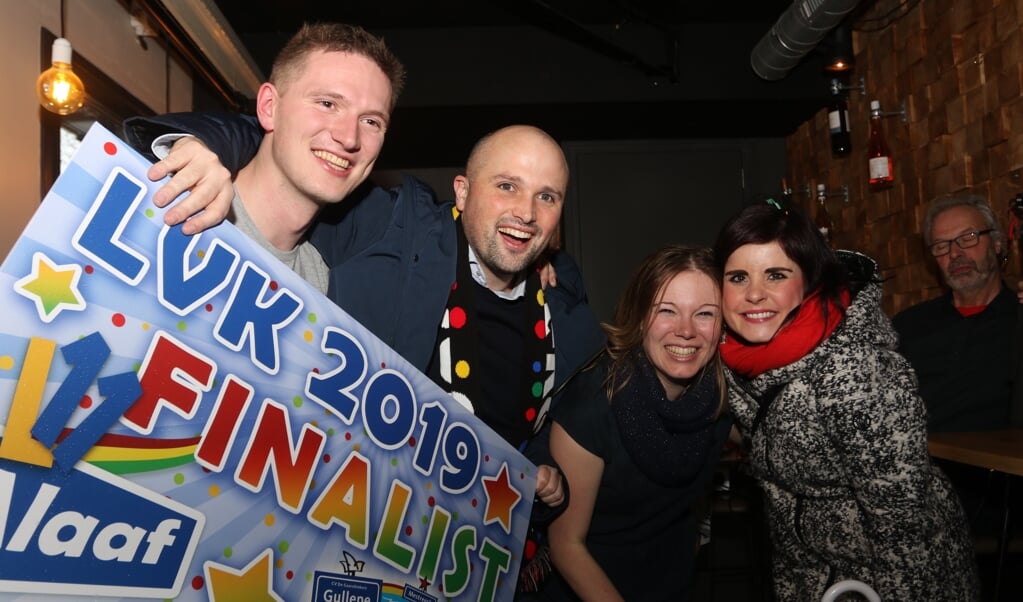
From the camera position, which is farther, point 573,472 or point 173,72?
point 173,72

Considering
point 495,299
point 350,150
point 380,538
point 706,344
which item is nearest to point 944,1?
point 706,344

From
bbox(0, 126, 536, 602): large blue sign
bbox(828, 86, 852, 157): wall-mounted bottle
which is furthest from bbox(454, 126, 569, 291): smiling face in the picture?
bbox(828, 86, 852, 157): wall-mounted bottle

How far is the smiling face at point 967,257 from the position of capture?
10.2 ft

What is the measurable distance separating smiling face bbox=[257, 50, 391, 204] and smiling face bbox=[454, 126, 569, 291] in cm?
34

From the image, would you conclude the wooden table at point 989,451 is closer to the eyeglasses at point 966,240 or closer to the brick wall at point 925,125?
the eyeglasses at point 966,240

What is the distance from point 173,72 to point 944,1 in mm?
4148

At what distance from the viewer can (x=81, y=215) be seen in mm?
1028

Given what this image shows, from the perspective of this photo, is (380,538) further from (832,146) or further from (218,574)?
(832,146)

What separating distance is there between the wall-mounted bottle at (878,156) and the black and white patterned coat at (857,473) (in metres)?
2.36

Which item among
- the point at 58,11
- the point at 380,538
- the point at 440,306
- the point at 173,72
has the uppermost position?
the point at 173,72

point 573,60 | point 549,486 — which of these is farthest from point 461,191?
point 573,60

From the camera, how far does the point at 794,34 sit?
4141 millimetres

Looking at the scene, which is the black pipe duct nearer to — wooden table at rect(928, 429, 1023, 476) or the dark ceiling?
the dark ceiling

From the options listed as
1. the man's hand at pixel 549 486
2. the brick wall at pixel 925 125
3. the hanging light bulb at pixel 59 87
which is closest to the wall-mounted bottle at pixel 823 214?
the brick wall at pixel 925 125
